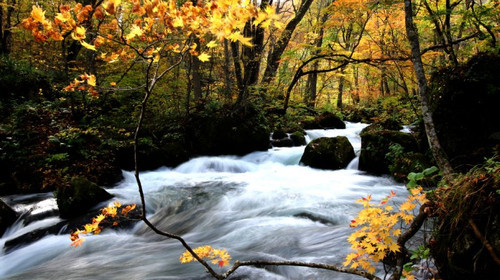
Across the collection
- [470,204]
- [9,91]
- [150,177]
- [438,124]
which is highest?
[9,91]

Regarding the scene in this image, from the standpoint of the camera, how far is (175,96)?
11320mm

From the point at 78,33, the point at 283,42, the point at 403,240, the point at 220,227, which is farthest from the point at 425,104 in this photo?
the point at 283,42

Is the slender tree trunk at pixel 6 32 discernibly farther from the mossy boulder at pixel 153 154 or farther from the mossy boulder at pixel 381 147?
the mossy boulder at pixel 381 147

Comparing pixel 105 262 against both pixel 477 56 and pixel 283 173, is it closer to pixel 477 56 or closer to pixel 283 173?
pixel 283 173

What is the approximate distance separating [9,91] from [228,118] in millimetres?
8213

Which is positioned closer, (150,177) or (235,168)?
(150,177)

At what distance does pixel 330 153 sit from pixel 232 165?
357 cm

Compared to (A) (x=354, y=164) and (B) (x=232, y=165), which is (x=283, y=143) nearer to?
(B) (x=232, y=165)

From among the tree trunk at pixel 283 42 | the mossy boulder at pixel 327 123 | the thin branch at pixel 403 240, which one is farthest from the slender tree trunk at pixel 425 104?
the mossy boulder at pixel 327 123

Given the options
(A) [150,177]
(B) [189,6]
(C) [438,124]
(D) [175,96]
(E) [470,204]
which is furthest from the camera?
(D) [175,96]

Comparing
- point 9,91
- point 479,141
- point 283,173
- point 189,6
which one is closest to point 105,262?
point 189,6

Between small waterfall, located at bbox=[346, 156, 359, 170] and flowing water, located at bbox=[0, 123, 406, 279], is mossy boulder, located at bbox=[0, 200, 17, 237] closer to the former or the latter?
flowing water, located at bbox=[0, 123, 406, 279]

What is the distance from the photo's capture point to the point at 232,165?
9.91 meters

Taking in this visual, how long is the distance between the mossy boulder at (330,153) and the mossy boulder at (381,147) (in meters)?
0.63
